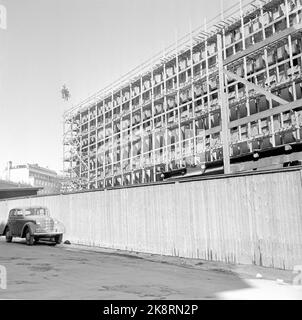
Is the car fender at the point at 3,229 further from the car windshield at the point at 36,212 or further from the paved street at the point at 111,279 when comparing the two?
the paved street at the point at 111,279

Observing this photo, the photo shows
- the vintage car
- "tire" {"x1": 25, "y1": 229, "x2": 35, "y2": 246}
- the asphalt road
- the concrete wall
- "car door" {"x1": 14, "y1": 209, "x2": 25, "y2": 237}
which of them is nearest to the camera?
the asphalt road

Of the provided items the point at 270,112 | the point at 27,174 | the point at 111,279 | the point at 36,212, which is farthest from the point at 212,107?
the point at 27,174

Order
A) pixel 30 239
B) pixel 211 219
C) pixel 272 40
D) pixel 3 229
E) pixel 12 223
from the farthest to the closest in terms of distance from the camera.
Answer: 1. pixel 272 40
2. pixel 3 229
3. pixel 12 223
4. pixel 30 239
5. pixel 211 219

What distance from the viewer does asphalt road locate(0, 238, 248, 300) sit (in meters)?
7.42

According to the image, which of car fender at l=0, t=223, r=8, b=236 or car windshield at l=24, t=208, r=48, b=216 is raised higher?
car windshield at l=24, t=208, r=48, b=216

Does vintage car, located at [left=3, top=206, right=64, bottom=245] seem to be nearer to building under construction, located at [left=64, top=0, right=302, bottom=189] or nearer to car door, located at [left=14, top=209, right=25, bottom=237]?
car door, located at [left=14, top=209, right=25, bottom=237]

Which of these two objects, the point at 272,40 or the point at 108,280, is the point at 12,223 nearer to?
the point at 108,280

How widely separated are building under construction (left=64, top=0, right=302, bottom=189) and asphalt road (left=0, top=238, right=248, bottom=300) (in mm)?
4755

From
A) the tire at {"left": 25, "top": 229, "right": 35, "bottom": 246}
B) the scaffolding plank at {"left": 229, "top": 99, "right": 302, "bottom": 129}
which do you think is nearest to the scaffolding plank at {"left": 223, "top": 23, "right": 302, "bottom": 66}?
the scaffolding plank at {"left": 229, "top": 99, "right": 302, "bottom": 129}

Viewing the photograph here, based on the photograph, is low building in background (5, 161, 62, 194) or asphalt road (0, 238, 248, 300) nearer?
asphalt road (0, 238, 248, 300)

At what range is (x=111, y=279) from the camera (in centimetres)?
920

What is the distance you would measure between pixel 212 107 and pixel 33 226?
45.8 ft

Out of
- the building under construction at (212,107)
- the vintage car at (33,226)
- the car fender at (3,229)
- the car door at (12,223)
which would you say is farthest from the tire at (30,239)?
the building under construction at (212,107)

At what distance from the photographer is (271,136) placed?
830 inches
